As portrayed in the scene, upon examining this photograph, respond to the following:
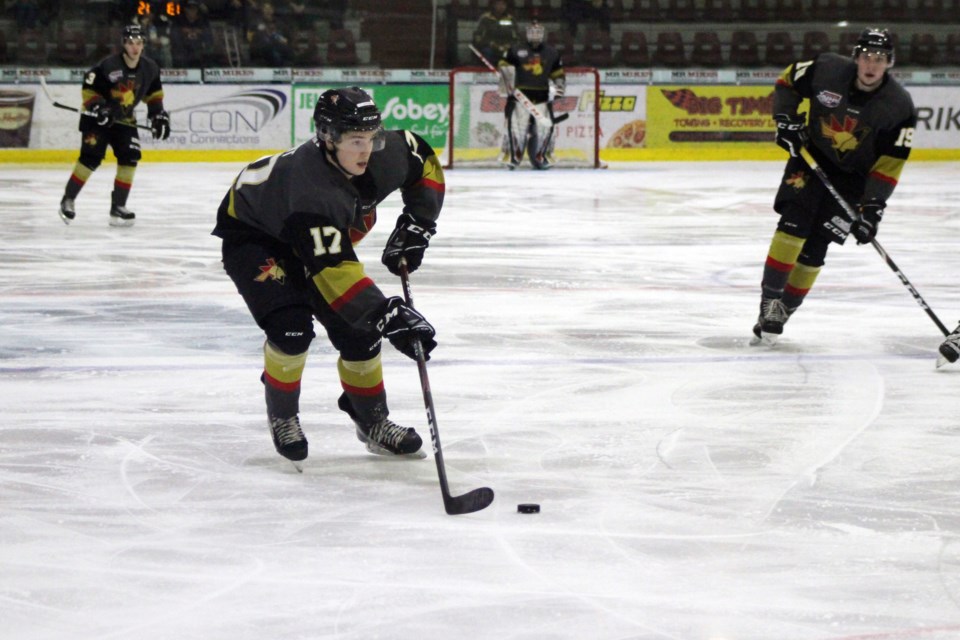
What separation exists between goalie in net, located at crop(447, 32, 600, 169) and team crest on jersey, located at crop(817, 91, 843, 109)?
331 inches

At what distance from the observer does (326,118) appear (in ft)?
9.35

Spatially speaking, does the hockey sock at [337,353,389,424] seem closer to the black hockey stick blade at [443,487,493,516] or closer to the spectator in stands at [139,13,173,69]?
the black hockey stick blade at [443,487,493,516]

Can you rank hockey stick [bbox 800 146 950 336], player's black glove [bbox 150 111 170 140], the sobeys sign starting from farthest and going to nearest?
1. the sobeys sign
2. player's black glove [bbox 150 111 170 140]
3. hockey stick [bbox 800 146 950 336]

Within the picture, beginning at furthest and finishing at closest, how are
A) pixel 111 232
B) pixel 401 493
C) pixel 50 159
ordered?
pixel 50 159
pixel 111 232
pixel 401 493

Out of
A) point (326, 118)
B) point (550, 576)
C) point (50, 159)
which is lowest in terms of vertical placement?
point (50, 159)

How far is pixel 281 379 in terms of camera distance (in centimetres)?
314

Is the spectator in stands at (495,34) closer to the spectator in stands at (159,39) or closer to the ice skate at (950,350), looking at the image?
the spectator in stands at (159,39)

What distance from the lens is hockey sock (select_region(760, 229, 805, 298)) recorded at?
4836mm

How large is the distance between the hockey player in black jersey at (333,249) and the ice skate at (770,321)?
1867 mm

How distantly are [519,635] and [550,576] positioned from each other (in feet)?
0.96

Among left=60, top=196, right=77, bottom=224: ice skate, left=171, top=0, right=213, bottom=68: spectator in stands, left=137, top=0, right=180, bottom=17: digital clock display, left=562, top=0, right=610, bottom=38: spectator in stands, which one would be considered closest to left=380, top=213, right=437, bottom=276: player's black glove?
left=60, top=196, right=77, bottom=224: ice skate

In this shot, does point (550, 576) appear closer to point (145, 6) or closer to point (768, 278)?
point (768, 278)

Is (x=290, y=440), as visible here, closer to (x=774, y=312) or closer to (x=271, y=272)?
(x=271, y=272)

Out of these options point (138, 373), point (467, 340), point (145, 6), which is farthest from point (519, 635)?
point (145, 6)
